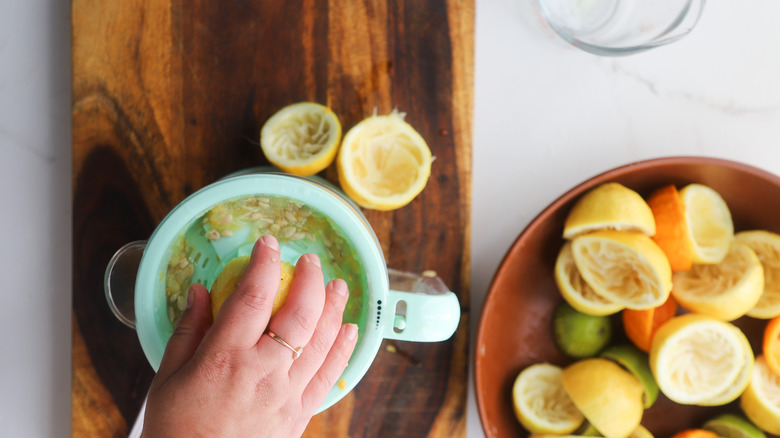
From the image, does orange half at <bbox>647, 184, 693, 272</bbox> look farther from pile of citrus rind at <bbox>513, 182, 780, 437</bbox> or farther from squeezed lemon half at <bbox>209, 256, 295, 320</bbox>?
squeezed lemon half at <bbox>209, 256, 295, 320</bbox>

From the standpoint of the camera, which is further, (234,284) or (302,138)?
(302,138)

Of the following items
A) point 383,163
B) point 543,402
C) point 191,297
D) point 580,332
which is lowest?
point 543,402

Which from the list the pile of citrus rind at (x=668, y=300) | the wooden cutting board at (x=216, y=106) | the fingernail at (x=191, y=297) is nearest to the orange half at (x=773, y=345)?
the pile of citrus rind at (x=668, y=300)

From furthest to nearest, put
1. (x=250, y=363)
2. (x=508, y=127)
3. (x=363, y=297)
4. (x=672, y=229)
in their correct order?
(x=508, y=127) < (x=672, y=229) < (x=363, y=297) < (x=250, y=363)

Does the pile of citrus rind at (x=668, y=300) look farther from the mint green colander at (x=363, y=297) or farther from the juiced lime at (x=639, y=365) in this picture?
the mint green colander at (x=363, y=297)

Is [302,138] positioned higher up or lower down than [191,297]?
higher up

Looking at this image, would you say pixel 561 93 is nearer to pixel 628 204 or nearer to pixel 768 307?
pixel 628 204

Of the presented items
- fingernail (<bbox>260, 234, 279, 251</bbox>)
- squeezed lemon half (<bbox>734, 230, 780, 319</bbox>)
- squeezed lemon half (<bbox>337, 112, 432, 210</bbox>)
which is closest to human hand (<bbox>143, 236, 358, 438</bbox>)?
fingernail (<bbox>260, 234, 279, 251</bbox>)

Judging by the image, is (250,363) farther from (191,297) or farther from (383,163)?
(383,163)

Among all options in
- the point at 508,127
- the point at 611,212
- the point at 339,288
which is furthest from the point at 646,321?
the point at 339,288
